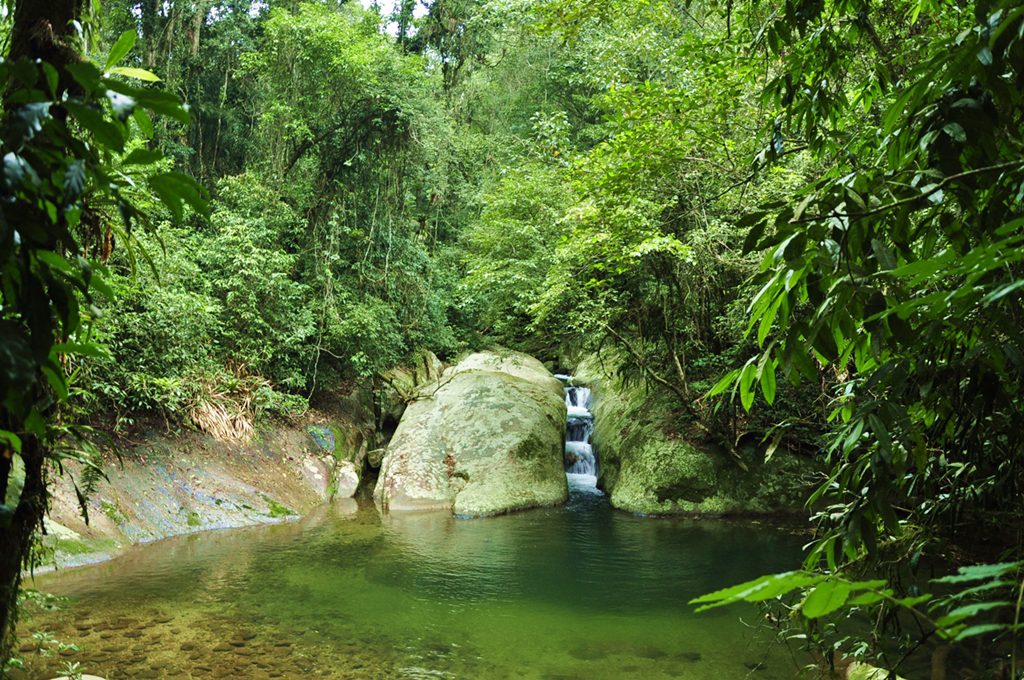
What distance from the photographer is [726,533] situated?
29.3ft

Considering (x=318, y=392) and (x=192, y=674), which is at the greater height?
(x=318, y=392)

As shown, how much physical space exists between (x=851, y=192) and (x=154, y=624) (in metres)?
5.88

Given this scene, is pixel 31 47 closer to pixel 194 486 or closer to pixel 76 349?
pixel 76 349

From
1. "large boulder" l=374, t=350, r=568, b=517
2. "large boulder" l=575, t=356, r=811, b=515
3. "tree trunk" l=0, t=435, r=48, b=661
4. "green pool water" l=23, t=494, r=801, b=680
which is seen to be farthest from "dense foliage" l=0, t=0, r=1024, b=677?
"large boulder" l=374, t=350, r=568, b=517

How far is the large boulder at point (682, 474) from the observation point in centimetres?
988

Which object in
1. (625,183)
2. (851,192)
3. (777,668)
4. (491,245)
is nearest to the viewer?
(851,192)

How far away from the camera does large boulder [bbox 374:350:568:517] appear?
10406mm

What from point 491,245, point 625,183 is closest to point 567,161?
point 625,183

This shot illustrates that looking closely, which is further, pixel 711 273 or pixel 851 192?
pixel 711 273

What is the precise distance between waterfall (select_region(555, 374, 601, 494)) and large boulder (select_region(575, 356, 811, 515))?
2.28 feet

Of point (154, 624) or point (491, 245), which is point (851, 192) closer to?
point (154, 624)

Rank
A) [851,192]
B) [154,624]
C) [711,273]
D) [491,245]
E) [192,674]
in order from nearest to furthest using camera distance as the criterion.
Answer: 1. [851,192]
2. [192,674]
3. [154,624]
4. [711,273]
5. [491,245]

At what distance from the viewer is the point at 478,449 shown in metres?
11.0

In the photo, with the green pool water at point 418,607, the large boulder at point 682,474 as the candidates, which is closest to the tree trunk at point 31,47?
the green pool water at point 418,607
